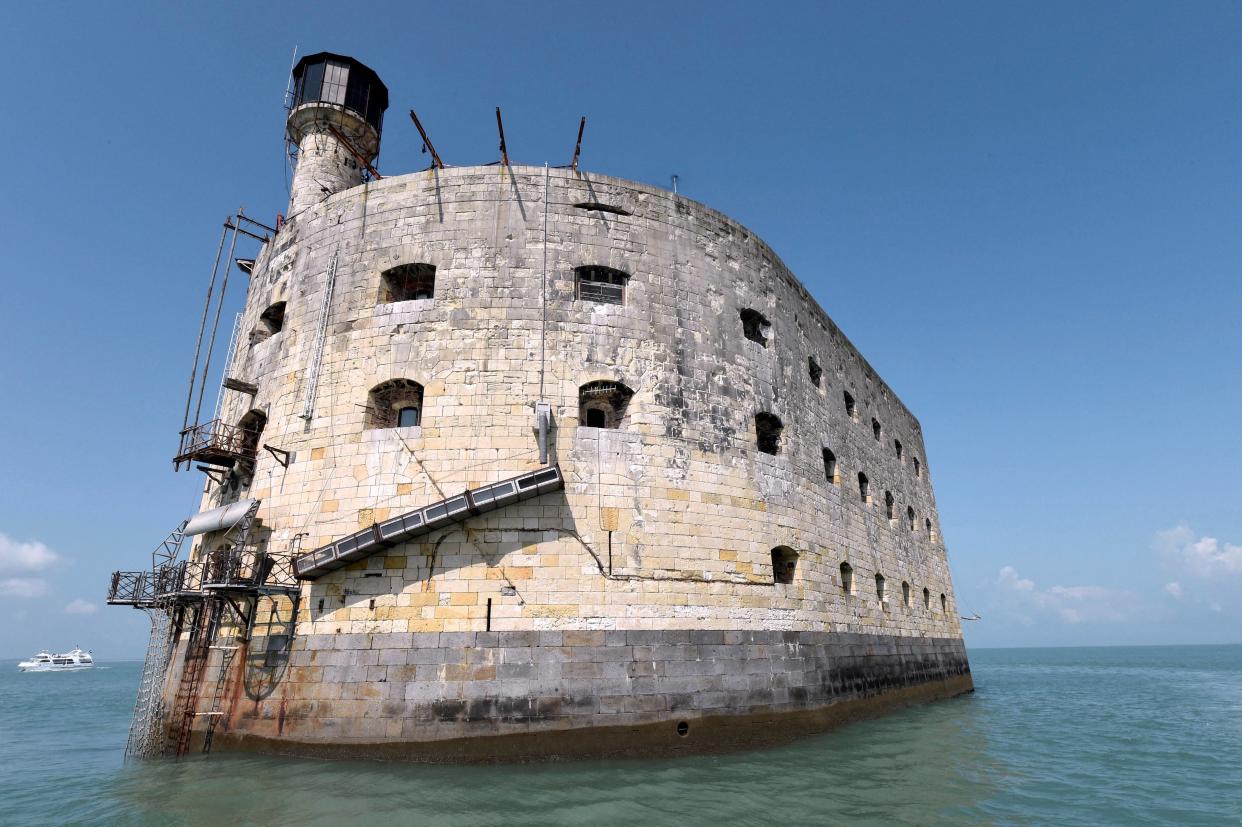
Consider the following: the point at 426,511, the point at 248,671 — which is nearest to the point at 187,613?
the point at 248,671

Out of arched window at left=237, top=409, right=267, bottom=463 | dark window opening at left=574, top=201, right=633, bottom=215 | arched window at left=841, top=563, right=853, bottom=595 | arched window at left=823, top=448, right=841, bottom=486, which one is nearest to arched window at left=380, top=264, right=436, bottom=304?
dark window opening at left=574, top=201, right=633, bottom=215

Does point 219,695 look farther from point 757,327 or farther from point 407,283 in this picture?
point 757,327

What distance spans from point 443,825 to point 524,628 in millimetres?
3564

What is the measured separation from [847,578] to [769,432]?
176 inches

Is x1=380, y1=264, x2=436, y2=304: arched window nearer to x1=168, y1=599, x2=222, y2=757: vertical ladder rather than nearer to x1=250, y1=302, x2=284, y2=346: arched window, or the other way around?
x1=250, y1=302, x2=284, y2=346: arched window

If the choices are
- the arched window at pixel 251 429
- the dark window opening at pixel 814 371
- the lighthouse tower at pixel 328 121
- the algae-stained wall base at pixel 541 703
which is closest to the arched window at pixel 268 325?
the arched window at pixel 251 429

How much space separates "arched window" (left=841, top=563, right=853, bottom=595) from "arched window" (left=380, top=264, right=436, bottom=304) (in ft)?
37.8

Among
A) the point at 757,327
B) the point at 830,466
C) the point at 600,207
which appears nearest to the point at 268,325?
the point at 600,207

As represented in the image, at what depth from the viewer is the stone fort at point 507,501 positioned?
36.2 feet

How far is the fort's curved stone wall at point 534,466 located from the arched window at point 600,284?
22 centimetres

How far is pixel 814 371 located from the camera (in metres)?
18.2

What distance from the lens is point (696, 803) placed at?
8.84 m

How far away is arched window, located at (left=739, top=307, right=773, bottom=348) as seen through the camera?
1591 centimetres

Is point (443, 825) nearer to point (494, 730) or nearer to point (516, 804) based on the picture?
point (516, 804)
